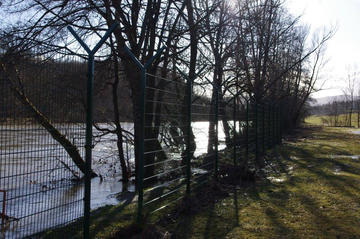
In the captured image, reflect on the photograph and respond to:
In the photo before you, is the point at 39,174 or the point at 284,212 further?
the point at 284,212

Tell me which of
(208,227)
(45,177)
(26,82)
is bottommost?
(208,227)

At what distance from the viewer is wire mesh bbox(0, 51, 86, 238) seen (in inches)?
123

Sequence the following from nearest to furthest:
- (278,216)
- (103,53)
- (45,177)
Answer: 1. (45,177)
2. (278,216)
3. (103,53)

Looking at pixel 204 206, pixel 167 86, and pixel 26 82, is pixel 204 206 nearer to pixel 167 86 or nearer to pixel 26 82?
pixel 26 82

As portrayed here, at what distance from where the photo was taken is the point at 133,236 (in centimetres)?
420

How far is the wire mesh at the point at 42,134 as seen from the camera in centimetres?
314

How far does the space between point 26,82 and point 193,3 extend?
8891 mm

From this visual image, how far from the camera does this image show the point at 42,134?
342 centimetres

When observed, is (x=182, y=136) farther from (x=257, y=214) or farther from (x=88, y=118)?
(x=88, y=118)

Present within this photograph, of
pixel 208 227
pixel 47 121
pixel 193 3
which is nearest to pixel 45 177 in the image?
pixel 47 121

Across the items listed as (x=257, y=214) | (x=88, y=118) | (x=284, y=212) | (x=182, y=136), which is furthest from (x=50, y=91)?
(x=284, y=212)

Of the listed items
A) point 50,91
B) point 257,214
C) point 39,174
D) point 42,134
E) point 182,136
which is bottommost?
point 257,214

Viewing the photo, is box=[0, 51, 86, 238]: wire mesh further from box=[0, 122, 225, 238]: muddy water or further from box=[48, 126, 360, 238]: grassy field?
box=[48, 126, 360, 238]: grassy field

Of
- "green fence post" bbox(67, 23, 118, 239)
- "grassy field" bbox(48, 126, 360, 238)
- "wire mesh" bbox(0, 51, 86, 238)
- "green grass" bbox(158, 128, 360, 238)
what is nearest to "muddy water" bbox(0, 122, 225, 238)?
"wire mesh" bbox(0, 51, 86, 238)
